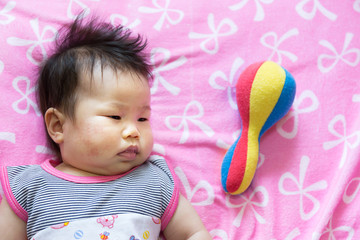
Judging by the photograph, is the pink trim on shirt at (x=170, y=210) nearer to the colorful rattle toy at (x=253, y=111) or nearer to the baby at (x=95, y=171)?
the baby at (x=95, y=171)

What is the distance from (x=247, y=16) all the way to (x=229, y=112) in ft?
1.01

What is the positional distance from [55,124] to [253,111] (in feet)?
1.63

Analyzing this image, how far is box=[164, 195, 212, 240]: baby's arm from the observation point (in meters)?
1.00

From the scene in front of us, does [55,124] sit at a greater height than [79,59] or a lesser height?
lesser

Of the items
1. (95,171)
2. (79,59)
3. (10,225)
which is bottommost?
(10,225)

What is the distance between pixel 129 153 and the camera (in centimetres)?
98

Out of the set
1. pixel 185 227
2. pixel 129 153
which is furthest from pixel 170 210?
pixel 129 153

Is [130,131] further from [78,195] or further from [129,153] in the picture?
[78,195]

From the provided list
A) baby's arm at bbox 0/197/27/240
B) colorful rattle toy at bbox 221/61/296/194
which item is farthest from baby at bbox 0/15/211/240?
colorful rattle toy at bbox 221/61/296/194

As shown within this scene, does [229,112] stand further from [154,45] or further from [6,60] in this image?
[6,60]

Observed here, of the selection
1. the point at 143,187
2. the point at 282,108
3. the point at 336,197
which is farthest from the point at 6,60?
the point at 336,197

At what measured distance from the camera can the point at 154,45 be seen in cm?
121

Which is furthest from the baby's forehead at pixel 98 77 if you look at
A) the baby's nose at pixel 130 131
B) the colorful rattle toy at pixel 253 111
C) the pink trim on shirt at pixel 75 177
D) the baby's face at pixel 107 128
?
the colorful rattle toy at pixel 253 111

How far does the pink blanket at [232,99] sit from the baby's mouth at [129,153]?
15 cm
